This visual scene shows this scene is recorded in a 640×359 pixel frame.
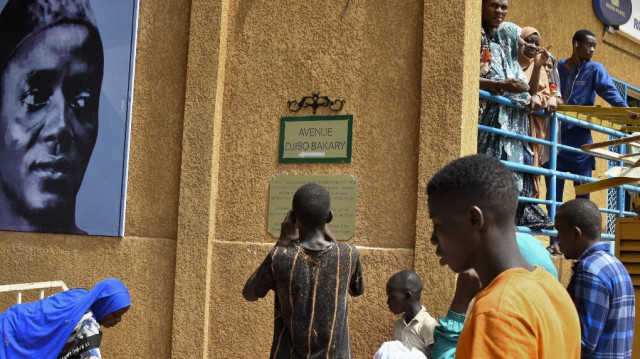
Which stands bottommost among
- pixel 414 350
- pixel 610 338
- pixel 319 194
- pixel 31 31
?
pixel 414 350

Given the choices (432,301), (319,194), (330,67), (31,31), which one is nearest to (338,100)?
(330,67)

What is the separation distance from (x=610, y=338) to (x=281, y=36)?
3.48 meters

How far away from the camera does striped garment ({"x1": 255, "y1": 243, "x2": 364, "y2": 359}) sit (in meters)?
3.51

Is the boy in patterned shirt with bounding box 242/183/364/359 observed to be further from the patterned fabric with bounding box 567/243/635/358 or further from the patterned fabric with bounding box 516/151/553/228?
the patterned fabric with bounding box 516/151/553/228

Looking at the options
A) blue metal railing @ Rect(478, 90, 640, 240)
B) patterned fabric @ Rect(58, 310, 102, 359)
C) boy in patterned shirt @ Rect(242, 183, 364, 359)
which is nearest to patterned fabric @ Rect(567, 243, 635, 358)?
boy in patterned shirt @ Rect(242, 183, 364, 359)

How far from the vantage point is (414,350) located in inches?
158

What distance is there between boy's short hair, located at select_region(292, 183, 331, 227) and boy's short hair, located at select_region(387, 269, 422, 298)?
1065 millimetres

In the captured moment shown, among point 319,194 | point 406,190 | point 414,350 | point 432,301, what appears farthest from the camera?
point 406,190

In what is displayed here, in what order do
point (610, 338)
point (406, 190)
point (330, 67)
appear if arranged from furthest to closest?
point (330, 67)
point (406, 190)
point (610, 338)

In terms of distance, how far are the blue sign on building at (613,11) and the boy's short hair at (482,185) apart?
27.2 ft

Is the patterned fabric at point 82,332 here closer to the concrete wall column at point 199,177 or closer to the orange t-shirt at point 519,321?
the concrete wall column at point 199,177

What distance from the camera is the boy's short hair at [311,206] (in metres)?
3.51

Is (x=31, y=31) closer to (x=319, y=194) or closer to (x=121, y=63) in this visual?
(x=121, y=63)

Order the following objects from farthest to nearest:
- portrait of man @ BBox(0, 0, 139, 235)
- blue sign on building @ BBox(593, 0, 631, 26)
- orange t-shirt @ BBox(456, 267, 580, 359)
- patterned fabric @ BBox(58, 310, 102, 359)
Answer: blue sign on building @ BBox(593, 0, 631, 26) < portrait of man @ BBox(0, 0, 139, 235) < patterned fabric @ BBox(58, 310, 102, 359) < orange t-shirt @ BBox(456, 267, 580, 359)
